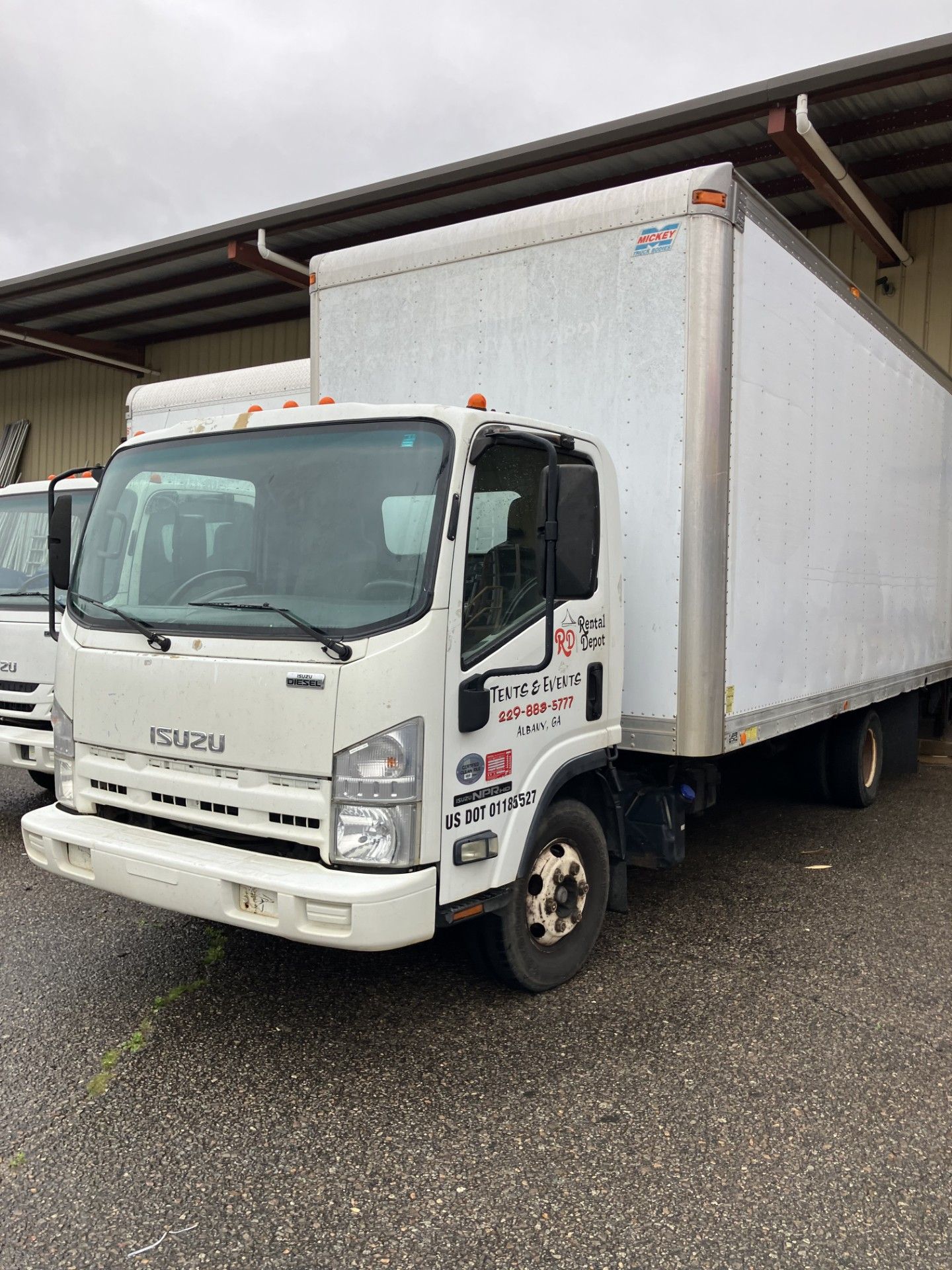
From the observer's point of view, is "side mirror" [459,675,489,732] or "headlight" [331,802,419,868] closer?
"headlight" [331,802,419,868]

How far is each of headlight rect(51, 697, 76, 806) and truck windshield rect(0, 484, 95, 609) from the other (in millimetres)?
2643

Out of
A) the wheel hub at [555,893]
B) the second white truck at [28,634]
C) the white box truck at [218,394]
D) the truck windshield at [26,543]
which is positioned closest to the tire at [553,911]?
the wheel hub at [555,893]

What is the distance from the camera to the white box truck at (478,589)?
11.0 feet

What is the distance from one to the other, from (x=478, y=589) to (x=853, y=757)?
4.92 meters

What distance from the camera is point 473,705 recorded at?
346 cm

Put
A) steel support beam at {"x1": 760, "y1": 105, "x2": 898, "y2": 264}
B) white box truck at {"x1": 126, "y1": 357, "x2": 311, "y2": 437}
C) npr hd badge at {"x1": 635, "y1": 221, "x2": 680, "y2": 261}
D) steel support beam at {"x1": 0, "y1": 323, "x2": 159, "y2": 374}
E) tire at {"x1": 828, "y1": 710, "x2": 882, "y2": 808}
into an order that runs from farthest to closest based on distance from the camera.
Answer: steel support beam at {"x1": 0, "y1": 323, "x2": 159, "y2": 374}
steel support beam at {"x1": 760, "y1": 105, "x2": 898, "y2": 264}
white box truck at {"x1": 126, "y1": 357, "x2": 311, "y2": 437}
tire at {"x1": 828, "y1": 710, "x2": 882, "y2": 808}
npr hd badge at {"x1": 635, "y1": 221, "x2": 680, "y2": 261}

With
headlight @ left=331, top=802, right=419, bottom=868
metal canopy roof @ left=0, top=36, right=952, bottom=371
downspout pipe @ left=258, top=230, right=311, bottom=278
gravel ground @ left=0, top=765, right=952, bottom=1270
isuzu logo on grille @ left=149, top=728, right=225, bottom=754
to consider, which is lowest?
gravel ground @ left=0, top=765, right=952, bottom=1270

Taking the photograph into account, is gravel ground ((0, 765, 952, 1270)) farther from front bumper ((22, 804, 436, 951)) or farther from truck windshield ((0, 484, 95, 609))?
truck windshield ((0, 484, 95, 609))

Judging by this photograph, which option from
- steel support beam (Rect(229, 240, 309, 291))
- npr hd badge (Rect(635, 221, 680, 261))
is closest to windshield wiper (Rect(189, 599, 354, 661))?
npr hd badge (Rect(635, 221, 680, 261))

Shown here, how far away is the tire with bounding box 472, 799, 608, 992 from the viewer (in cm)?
390

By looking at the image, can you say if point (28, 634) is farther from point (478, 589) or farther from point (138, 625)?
point (478, 589)

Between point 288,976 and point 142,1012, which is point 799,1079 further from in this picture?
point 142,1012

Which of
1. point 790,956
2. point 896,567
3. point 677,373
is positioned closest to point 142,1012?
point 790,956

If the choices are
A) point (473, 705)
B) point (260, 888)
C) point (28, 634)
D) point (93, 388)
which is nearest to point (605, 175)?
point (28, 634)
